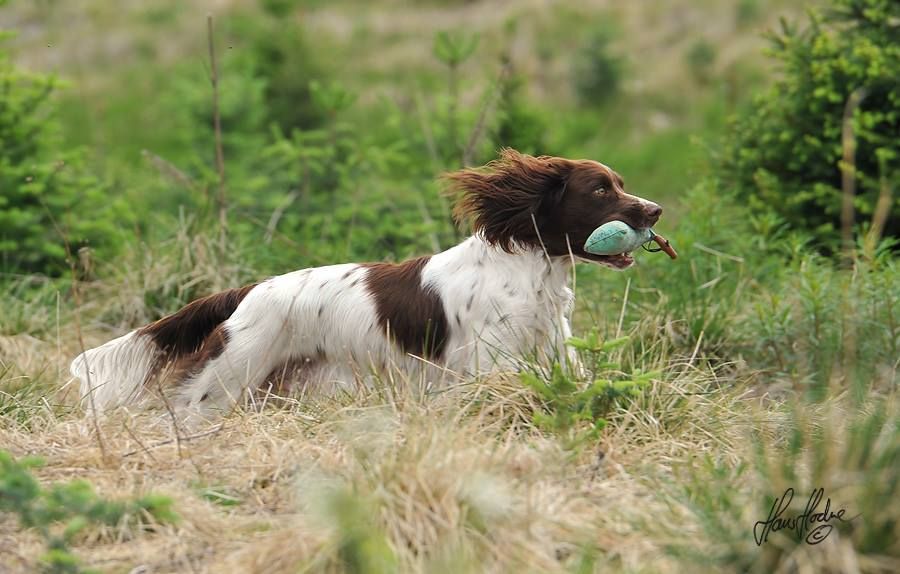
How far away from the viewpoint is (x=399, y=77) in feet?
66.9

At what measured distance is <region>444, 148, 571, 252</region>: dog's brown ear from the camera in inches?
201

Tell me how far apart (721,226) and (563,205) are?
7.93ft

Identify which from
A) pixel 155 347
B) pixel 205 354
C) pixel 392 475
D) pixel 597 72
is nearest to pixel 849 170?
pixel 392 475

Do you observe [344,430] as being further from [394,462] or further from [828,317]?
[828,317]

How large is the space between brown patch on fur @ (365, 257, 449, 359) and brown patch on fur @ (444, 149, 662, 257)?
0.36 m

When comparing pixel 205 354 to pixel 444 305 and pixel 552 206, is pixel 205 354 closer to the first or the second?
pixel 444 305

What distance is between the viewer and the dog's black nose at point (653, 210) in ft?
16.6

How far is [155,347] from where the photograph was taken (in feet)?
18.1

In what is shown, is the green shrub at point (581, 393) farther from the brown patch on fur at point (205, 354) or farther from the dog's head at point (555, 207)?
the brown patch on fur at point (205, 354)

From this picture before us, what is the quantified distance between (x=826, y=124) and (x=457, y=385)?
4006mm

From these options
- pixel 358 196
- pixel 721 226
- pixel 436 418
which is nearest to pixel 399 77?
pixel 358 196

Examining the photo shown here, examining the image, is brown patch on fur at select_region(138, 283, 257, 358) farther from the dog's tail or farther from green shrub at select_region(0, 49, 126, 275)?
green shrub at select_region(0, 49, 126, 275)

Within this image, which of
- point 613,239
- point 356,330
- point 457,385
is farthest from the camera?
point 356,330

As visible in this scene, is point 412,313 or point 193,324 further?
point 193,324
